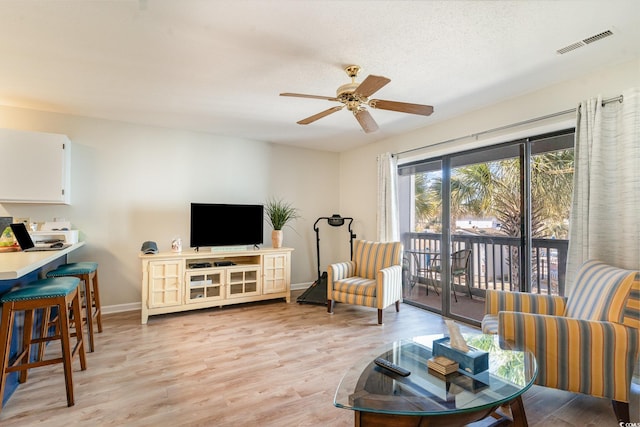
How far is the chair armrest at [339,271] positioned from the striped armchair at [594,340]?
2121 mm

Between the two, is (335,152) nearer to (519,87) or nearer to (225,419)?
(519,87)

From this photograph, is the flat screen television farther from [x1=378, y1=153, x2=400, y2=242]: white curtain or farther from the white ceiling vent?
the white ceiling vent

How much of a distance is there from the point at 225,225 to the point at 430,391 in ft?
11.0

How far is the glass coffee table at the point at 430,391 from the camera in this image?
1.30 meters

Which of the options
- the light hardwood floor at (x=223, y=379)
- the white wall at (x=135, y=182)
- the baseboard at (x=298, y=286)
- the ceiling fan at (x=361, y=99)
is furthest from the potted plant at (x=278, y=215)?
the ceiling fan at (x=361, y=99)

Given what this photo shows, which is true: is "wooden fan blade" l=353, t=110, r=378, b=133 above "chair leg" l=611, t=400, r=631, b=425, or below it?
above

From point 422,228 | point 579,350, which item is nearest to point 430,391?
point 579,350

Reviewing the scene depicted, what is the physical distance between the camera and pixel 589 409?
6.27ft

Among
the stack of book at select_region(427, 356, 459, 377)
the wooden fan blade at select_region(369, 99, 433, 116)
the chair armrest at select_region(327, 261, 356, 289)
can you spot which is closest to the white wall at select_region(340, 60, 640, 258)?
the chair armrest at select_region(327, 261, 356, 289)

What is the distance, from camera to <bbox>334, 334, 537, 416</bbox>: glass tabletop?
1.32 metres

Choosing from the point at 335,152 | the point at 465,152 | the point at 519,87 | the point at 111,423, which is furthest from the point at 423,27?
the point at 335,152

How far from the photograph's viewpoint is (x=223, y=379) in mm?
2256

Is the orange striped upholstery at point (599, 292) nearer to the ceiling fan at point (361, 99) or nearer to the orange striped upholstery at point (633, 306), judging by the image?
the orange striped upholstery at point (633, 306)

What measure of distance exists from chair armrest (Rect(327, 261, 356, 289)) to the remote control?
2.10 m
